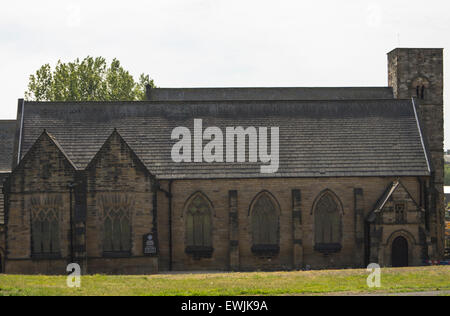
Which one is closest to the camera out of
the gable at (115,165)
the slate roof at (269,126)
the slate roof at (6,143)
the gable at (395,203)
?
the gable at (115,165)

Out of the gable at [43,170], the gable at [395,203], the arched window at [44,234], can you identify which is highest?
the gable at [43,170]

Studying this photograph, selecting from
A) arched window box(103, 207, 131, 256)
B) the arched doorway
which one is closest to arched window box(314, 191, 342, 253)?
the arched doorway

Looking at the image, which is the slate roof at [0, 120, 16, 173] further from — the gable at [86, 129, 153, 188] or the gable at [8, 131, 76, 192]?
the gable at [86, 129, 153, 188]

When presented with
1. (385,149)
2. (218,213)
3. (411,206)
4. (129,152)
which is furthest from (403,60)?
(129,152)

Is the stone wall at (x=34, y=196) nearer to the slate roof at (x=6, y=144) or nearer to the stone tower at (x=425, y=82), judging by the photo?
the slate roof at (x=6, y=144)

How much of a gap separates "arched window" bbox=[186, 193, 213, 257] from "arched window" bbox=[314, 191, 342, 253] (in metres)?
6.70

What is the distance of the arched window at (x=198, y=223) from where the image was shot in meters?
37.2

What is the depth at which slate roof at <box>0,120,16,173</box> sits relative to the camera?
52.4 m

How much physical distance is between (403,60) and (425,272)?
2553 cm

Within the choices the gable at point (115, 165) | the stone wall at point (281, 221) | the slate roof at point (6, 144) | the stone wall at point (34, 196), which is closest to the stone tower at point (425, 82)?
the stone wall at point (281, 221)

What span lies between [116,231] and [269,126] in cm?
1252

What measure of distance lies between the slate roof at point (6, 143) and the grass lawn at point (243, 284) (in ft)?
86.7

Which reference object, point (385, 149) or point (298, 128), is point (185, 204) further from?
point (385, 149)

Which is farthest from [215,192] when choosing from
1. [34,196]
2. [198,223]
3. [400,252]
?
[400,252]
